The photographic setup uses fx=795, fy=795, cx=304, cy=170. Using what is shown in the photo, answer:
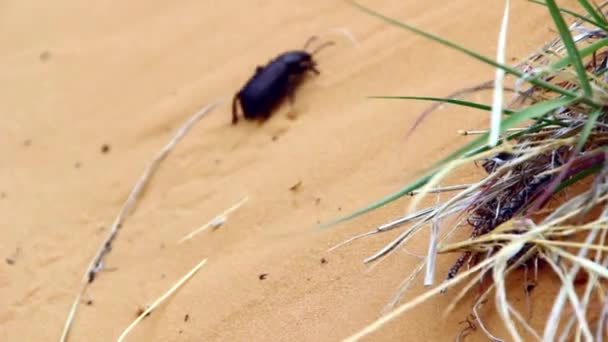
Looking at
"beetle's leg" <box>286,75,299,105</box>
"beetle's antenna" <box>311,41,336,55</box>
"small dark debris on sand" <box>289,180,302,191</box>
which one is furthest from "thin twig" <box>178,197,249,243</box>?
"beetle's antenna" <box>311,41,336,55</box>

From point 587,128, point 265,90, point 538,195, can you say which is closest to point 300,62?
point 265,90

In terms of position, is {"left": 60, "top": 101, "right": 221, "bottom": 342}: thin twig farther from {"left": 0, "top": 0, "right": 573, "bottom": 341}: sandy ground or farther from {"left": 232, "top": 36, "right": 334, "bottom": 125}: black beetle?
{"left": 232, "top": 36, "right": 334, "bottom": 125}: black beetle

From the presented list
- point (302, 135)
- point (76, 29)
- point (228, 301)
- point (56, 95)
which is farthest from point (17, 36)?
point (228, 301)

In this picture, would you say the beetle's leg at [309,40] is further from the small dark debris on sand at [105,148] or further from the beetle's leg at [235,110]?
the small dark debris on sand at [105,148]

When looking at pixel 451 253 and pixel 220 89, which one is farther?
pixel 220 89

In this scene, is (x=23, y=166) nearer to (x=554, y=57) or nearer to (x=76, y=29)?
(x=76, y=29)

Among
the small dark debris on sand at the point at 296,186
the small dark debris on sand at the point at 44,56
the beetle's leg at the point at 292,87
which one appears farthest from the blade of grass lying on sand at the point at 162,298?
the small dark debris on sand at the point at 44,56
